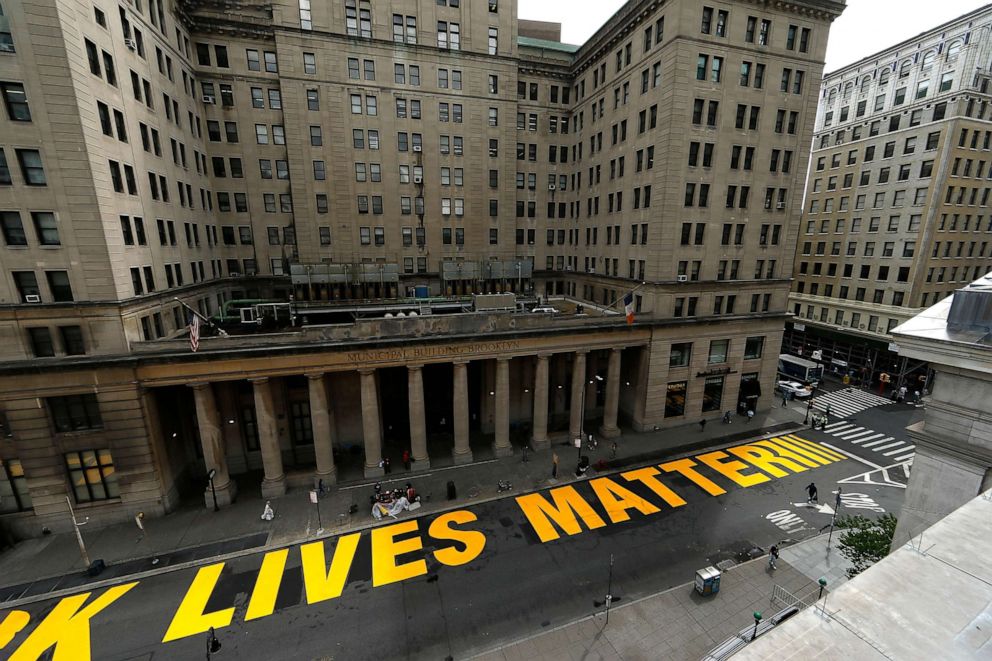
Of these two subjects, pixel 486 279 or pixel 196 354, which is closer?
pixel 196 354

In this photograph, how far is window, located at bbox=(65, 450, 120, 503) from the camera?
90.1 ft

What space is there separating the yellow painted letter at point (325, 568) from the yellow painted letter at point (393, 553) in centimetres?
149

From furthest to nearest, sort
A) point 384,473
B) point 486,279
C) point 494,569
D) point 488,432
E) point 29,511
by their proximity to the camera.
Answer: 1. point 486,279
2. point 488,432
3. point 384,473
4. point 29,511
5. point 494,569

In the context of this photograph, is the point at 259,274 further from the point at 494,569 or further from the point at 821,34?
the point at 821,34

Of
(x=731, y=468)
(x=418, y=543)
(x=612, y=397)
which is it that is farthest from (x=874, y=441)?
(x=418, y=543)

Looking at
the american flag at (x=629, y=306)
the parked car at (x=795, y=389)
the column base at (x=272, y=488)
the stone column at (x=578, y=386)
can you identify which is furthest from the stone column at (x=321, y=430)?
the parked car at (x=795, y=389)

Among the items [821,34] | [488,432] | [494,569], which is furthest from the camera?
[488,432]

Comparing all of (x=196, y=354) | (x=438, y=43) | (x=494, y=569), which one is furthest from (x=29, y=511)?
(x=438, y=43)

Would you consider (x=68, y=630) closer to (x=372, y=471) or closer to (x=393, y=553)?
(x=393, y=553)

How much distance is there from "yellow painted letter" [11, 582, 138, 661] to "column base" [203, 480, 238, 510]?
23.0 feet

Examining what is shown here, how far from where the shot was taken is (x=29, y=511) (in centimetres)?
2714

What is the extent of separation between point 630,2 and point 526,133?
15.9 metres

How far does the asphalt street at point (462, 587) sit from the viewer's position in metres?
19.9

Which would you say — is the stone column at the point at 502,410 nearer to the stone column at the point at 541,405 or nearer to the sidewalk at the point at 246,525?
the sidewalk at the point at 246,525
